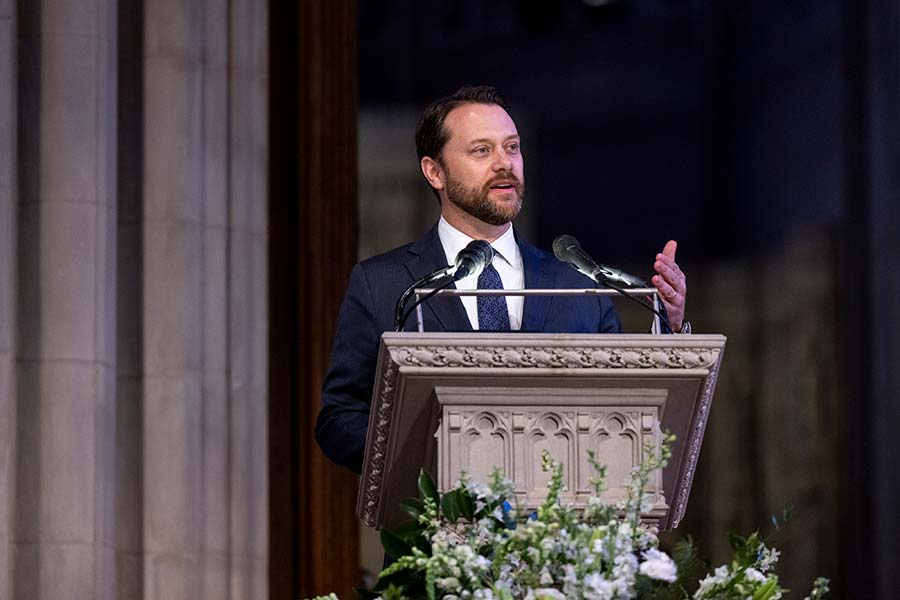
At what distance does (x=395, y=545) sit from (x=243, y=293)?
3875 millimetres

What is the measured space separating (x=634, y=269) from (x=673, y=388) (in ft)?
31.1

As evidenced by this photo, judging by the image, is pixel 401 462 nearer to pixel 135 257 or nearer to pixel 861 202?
pixel 135 257

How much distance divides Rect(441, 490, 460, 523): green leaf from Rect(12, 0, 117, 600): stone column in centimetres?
310

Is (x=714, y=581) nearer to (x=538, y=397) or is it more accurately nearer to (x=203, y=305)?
(x=538, y=397)

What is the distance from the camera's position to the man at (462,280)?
13.9 feet

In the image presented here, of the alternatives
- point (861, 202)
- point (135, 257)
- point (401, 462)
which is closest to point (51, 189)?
point (135, 257)

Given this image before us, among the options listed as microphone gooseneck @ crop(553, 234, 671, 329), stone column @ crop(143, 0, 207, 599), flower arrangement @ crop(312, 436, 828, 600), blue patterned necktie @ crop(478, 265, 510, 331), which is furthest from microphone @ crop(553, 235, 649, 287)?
stone column @ crop(143, 0, 207, 599)

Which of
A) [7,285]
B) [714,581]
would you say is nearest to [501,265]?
[714,581]

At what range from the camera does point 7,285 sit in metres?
6.05

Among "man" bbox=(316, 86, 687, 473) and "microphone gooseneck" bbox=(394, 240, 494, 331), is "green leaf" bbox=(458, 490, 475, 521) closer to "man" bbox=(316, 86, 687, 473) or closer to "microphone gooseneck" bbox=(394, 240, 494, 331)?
"microphone gooseneck" bbox=(394, 240, 494, 331)

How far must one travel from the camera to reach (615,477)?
3.62 metres

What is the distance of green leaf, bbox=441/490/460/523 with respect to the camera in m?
3.25

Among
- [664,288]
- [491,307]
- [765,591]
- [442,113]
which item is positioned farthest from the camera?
[442,113]

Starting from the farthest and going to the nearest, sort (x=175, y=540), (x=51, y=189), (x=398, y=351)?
(x=175, y=540), (x=51, y=189), (x=398, y=351)
